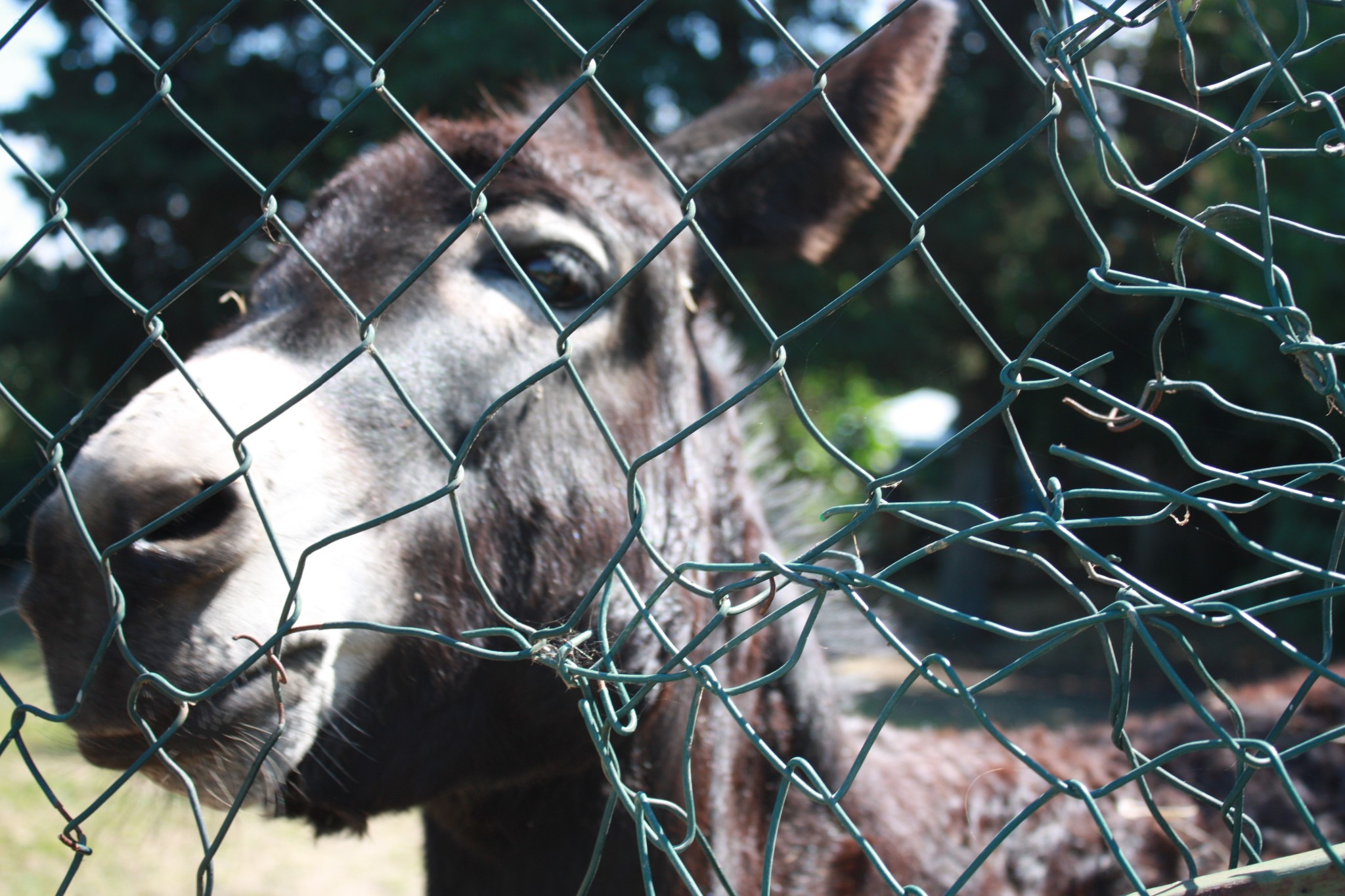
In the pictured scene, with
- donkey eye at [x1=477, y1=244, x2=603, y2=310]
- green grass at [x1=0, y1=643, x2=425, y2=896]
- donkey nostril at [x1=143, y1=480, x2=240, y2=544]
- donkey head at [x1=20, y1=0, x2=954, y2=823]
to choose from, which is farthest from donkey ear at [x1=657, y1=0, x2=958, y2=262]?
green grass at [x1=0, y1=643, x2=425, y2=896]

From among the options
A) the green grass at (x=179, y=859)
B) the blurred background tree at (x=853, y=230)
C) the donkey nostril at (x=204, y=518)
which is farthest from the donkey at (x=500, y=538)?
the blurred background tree at (x=853, y=230)

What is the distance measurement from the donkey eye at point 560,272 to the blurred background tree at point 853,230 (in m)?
5.78

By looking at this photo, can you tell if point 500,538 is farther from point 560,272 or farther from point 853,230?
point 853,230

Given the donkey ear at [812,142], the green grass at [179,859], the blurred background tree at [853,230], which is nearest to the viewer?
the donkey ear at [812,142]

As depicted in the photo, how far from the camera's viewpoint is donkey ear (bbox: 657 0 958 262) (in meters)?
2.40

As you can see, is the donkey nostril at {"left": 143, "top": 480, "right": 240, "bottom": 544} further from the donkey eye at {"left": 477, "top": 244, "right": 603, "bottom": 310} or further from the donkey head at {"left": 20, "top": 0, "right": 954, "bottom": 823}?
the donkey eye at {"left": 477, "top": 244, "right": 603, "bottom": 310}

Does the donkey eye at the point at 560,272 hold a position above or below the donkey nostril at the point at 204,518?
above

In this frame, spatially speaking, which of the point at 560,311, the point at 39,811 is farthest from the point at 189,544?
the point at 39,811

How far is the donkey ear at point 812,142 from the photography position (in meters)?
2.40

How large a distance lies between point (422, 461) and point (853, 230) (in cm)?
919

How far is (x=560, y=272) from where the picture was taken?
2121mm

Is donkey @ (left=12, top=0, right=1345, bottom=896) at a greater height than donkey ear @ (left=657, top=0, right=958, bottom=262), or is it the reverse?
donkey ear @ (left=657, top=0, right=958, bottom=262)

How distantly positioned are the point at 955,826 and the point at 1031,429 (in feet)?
32.7

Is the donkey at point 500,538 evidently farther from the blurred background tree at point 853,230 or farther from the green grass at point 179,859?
the blurred background tree at point 853,230
